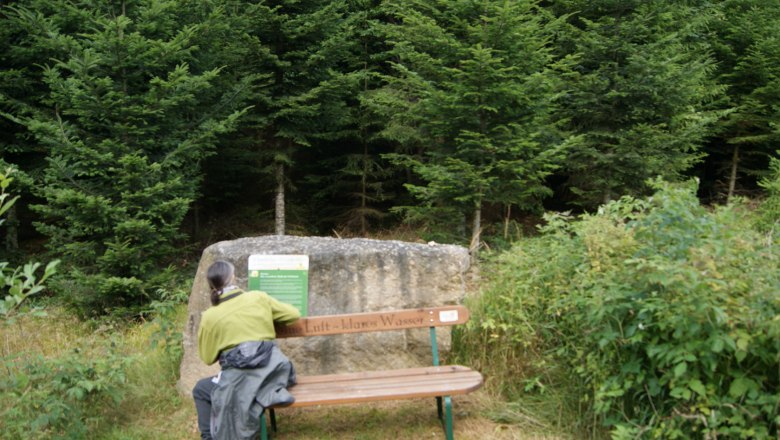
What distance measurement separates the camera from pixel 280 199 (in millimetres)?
12164

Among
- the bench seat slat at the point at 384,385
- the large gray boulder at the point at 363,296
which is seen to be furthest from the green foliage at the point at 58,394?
the bench seat slat at the point at 384,385

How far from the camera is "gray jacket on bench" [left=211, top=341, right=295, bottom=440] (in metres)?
3.84

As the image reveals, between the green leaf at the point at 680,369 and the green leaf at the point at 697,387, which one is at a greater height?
the green leaf at the point at 680,369

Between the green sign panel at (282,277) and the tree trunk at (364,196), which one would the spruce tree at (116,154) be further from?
the tree trunk at (364,196)

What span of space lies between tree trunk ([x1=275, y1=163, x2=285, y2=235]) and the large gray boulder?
22.9 feet

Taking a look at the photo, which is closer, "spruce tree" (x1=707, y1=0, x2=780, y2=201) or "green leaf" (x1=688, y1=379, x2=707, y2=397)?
"green leaf" (x1=688, y1=379, x2=707, y2=397)

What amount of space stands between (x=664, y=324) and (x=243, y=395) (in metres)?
2.77

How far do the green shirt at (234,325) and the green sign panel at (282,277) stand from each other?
92 centimetres

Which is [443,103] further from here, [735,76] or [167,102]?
[735,76]

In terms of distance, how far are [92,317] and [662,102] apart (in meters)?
10.00

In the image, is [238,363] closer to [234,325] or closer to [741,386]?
[234,325]

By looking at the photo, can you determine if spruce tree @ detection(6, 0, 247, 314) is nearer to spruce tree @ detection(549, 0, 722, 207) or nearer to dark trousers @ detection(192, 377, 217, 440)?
dark trousers @ detection(192, 377, 217, 440)

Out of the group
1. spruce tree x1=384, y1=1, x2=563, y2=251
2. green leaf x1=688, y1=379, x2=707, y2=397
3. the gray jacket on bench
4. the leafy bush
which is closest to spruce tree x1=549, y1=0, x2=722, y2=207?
spruce tree x1=384, y1=1, x2=563, y2=251

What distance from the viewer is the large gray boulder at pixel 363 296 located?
5117 millimetres
